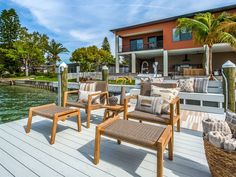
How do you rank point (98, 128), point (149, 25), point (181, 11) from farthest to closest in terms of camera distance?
1. point (149, 25)
2. point (181, 11)
3. point (98, 128)

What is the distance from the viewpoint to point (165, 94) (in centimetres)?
302

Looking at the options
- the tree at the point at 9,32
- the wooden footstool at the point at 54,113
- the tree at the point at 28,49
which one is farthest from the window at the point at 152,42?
the tree at the point at 9,32

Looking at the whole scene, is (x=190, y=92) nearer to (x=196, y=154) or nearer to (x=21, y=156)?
(x=196, y=154)

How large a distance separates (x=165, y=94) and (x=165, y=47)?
13760 mm

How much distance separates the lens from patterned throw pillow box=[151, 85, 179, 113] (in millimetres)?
2885

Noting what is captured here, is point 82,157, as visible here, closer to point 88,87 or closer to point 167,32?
point 88,87

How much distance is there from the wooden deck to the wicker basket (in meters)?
0.28

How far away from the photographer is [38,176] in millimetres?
1837

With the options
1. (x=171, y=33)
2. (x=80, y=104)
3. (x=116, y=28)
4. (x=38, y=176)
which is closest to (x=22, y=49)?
(x=116, y=28)

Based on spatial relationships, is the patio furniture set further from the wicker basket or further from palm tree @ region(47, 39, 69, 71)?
palm tree @ region(47, 39, 69, 71)

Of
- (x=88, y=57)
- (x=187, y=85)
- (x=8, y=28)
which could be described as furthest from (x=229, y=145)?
(x=8, y=28)

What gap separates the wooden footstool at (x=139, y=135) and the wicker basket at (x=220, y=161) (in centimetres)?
44

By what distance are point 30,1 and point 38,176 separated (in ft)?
30.0

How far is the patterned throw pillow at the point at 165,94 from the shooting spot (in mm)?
2885
